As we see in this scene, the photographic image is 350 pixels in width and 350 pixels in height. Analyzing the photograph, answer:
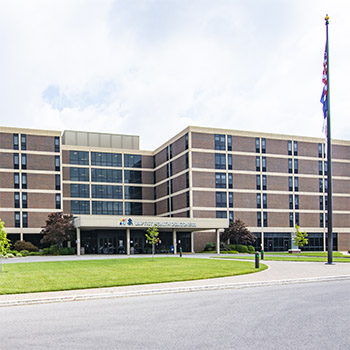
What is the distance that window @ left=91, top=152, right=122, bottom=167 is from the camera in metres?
77.2

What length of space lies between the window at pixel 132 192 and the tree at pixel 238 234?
2168 centimetres

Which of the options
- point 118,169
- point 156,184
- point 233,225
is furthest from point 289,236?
point 118,169

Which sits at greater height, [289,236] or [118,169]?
[118,169]

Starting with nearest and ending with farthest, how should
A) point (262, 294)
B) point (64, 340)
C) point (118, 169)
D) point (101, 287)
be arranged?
point (64, 340) → point (262, 294) → point (101, 287) → point (118, 169)

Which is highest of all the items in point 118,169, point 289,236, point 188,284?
point 118,169

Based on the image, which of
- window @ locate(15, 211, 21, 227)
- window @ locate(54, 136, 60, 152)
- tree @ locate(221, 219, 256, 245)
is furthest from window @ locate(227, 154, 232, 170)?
window @ locate(15, 211, 21, 227)

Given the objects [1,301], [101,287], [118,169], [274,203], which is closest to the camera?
[1,301]

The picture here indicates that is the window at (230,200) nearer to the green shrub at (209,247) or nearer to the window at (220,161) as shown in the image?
the window at (220,161)

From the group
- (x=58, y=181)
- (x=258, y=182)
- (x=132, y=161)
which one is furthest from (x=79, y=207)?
(x=258, y=182)

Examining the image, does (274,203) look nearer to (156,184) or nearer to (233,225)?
(233,225)

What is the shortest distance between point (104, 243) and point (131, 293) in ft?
159

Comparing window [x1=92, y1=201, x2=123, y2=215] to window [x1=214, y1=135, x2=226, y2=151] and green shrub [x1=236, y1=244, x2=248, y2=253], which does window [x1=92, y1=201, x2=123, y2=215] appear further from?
green shrub [x1=236, y1=244, x2=248, y2=253]

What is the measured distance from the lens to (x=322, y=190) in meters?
72.8

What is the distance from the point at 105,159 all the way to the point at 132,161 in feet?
16.4
